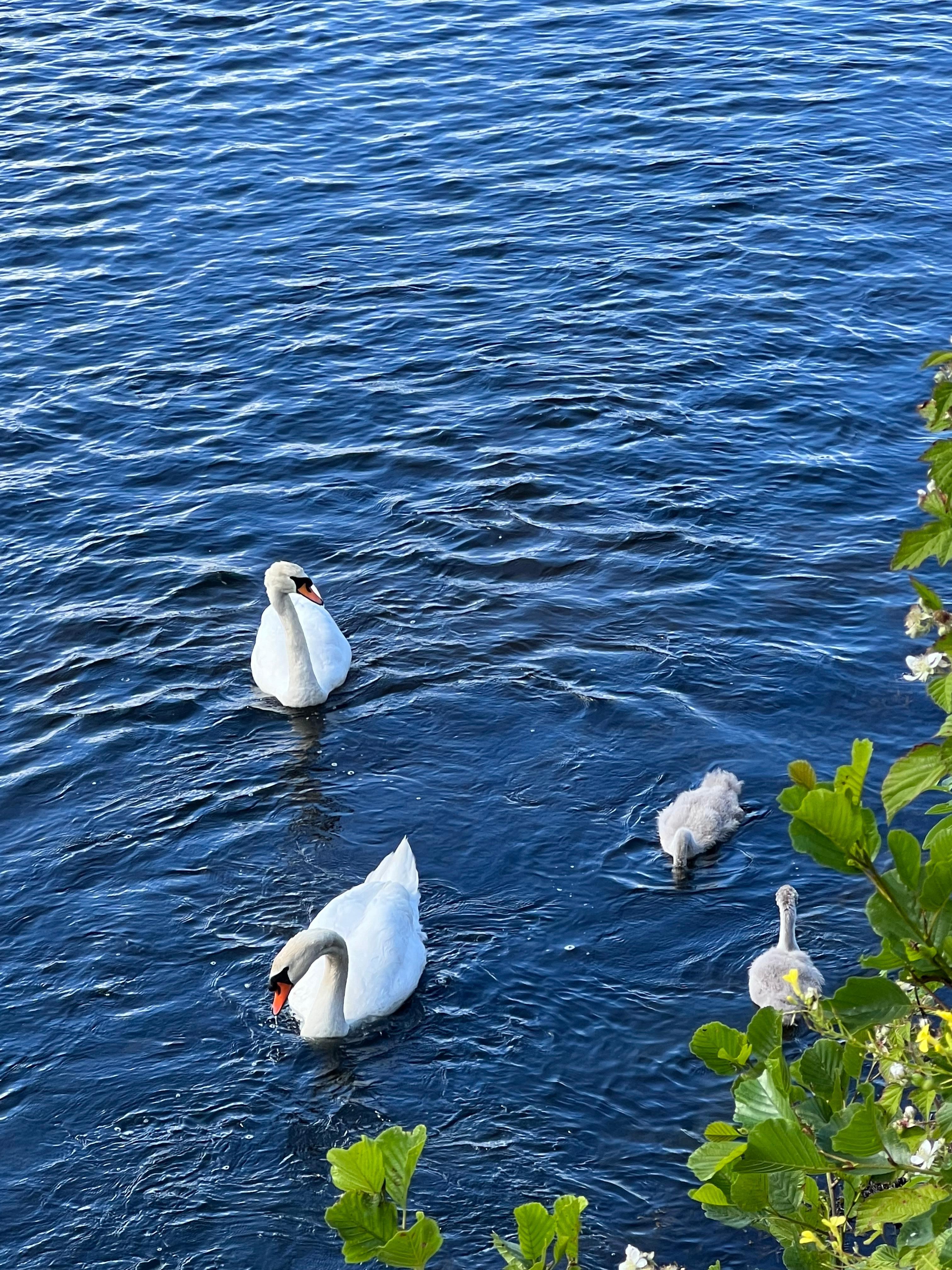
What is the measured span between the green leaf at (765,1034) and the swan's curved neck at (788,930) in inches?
260

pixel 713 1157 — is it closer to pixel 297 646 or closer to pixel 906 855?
pixel 906 855

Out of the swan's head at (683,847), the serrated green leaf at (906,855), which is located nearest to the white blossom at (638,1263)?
the serrated green leaf at (906,855)

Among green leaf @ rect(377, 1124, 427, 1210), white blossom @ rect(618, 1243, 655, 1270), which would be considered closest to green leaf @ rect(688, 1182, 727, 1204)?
white blossom @ rect(618, 1243, 655, 1270)

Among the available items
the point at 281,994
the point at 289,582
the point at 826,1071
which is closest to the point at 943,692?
the point at 826,1071

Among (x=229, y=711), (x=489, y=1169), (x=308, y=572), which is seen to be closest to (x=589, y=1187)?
(x=489, y=1169)

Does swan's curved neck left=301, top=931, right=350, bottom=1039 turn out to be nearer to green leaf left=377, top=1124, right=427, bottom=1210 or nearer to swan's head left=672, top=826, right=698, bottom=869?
swan's head left=672, top=826, right=698, bottom=869

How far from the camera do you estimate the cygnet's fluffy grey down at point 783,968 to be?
9320 millimetres

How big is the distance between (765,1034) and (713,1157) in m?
0.33

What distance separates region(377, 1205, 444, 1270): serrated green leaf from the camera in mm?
2885

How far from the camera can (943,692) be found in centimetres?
384

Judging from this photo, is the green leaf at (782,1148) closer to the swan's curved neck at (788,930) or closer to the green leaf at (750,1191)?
the green leaf at (750,1191)

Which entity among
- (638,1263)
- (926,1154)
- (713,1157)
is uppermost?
(713,1157)

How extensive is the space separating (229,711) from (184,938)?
2689 mm

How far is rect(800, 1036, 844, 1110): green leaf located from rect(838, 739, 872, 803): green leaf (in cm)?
85
